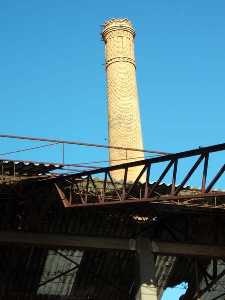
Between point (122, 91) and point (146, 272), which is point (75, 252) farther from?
point (122, 91)

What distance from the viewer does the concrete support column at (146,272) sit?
1872 centimetres

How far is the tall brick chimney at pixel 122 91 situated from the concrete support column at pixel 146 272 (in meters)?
7.52

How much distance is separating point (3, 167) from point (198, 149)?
5.68m

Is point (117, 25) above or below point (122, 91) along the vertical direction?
above

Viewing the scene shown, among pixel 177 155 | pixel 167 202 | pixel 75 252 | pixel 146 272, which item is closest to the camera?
pixel 177 155

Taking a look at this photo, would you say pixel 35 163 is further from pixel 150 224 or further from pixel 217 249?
pixel 217 249

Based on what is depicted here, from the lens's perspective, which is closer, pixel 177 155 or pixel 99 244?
pixel 177 155

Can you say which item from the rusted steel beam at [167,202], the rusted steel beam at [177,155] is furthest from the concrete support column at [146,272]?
the rusted steel beam at [177,155]

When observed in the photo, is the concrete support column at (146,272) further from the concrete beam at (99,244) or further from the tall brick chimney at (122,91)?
the tall brick chimney at (122,91)

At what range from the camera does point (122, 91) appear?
2984 centimetres

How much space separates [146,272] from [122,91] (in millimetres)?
12756

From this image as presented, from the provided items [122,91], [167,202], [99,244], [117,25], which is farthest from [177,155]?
[117,25]

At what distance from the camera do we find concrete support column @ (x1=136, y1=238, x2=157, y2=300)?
18.7 meters

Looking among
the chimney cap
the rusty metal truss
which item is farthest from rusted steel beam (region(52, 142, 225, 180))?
the chimney cap
